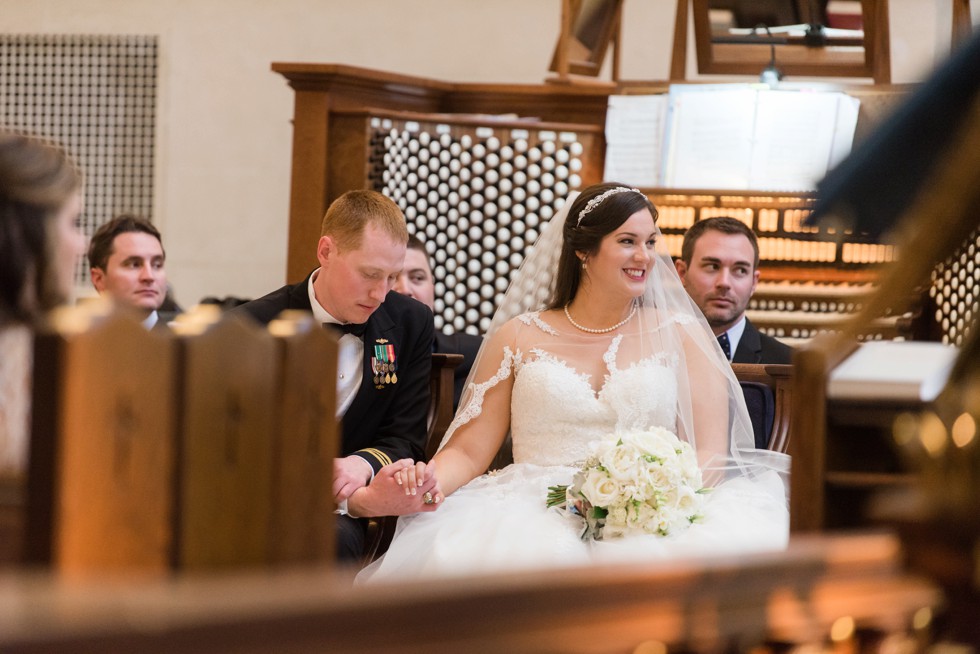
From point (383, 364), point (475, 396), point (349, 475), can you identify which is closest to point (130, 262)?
point (383, 364)

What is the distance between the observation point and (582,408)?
4023 mm

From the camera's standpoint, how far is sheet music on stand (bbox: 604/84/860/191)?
19.6 feet

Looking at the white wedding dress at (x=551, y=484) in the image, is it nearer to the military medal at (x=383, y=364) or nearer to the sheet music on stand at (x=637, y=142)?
the military medal at (x=383, y=364)

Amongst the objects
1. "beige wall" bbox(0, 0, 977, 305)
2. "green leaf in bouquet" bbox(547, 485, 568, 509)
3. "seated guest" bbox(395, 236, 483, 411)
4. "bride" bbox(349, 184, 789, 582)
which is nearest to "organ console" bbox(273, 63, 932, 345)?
"seated guest" bbox(395, 236, 483, 411)

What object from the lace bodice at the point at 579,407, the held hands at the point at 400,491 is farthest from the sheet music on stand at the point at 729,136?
the held hands at the point at 400,491

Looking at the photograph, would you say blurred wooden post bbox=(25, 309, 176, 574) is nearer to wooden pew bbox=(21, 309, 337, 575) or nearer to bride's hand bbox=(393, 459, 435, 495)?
wooden pew bbox=(21, 309, 337, 575)

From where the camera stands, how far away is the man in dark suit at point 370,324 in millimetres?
3877

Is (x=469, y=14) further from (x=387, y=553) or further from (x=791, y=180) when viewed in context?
(x=387, y=553)

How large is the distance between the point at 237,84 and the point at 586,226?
4610 millimetres

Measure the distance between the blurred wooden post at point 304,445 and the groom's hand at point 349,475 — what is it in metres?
2.00

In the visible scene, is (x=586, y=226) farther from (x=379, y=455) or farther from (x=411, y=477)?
(x=411, y=477)

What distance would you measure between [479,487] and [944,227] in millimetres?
2612

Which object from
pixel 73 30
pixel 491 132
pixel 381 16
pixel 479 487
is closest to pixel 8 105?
pixel 73 30

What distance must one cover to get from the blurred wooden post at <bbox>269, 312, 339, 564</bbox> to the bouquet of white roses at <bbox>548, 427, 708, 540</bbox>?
183 cm
